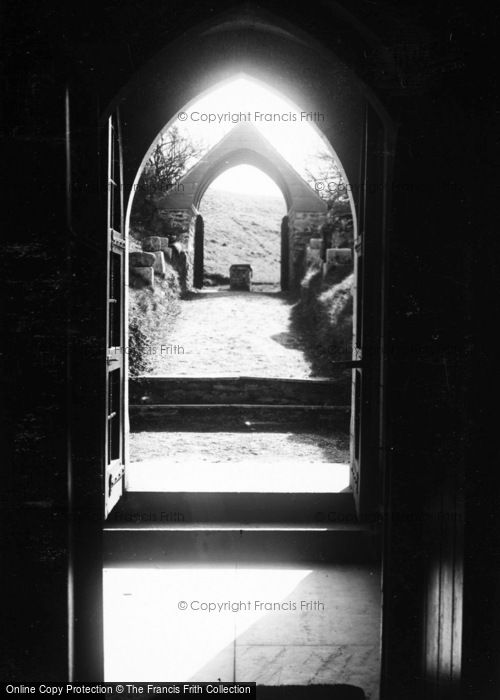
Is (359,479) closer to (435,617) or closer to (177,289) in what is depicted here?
(435,617)

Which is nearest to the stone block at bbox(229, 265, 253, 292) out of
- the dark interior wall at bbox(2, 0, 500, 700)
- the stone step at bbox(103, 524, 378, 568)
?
the stone step at bbox(103, 524, 378, 568)

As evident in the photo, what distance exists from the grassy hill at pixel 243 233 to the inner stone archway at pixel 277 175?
27.3 ft

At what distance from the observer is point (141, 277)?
13812 millimetres

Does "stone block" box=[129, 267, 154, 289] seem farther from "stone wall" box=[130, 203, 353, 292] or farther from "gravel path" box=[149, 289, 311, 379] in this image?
"gravel path" box=[149, 289, 311, 379]

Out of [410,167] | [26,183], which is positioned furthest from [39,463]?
[410,167]

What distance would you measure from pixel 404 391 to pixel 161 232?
1497 centimetres

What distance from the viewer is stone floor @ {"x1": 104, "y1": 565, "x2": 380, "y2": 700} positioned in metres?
3.19

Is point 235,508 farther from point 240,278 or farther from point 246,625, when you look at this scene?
point 240,278

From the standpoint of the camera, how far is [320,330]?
1228 centimetres

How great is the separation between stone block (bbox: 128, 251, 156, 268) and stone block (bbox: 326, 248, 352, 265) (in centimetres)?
443

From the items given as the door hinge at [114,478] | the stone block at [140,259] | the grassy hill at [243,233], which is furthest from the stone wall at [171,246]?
the door hinge at [114,478]

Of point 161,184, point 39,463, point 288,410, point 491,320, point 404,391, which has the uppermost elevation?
point 161,184

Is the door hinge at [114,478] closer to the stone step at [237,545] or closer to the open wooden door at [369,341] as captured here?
the stone step at [237,545]

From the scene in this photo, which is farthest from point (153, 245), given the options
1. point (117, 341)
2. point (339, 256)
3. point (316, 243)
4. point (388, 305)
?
point (388, 305)
